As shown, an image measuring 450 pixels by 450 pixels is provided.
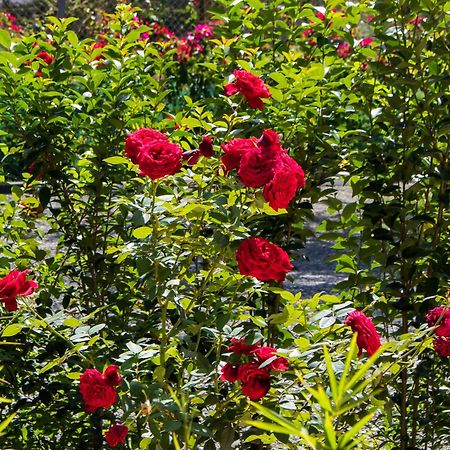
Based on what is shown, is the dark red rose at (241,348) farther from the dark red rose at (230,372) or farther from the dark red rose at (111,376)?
the dark red rose at (111,376)

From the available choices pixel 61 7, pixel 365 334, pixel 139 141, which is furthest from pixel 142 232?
pixel 61 7

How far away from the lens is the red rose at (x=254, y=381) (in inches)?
82.5

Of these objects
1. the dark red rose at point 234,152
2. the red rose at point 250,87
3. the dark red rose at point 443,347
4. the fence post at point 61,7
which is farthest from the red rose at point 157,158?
the fence post at point 61,7

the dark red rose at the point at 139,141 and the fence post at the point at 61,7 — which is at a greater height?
the dark red rose at the point at 139,141

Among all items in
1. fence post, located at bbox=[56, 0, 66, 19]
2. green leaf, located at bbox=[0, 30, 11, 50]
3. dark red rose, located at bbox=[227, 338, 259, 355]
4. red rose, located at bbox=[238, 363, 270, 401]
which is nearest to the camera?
red rose, located at bbox=[238, 363, 270, 401]

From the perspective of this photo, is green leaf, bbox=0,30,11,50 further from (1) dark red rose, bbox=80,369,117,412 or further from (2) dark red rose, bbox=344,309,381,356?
(2) dark red rose, bbox=344,309,381,356

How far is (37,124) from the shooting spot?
9.93 ft

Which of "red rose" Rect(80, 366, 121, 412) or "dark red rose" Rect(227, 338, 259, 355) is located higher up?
"dark red rose" Rect(227, 338, 259, 355)

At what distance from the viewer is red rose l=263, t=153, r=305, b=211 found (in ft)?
6.98

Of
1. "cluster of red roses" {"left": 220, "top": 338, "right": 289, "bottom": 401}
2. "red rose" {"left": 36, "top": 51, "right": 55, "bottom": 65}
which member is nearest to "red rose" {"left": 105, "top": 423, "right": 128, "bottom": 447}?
"cluster of red roses" {"left": 220, "top": 338, "right": 289, "bottom": 401}

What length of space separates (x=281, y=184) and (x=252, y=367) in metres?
0.40

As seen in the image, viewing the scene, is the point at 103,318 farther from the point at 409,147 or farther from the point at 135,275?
the point at 409,147

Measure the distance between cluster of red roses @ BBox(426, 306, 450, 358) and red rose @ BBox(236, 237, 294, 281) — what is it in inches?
14.5

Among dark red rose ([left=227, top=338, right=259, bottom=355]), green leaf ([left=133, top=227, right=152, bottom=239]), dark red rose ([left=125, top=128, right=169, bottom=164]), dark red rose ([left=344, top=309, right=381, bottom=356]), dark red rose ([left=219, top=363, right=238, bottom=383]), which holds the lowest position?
dark red rose ([left=219, top=363, right=238, bottom=383])
